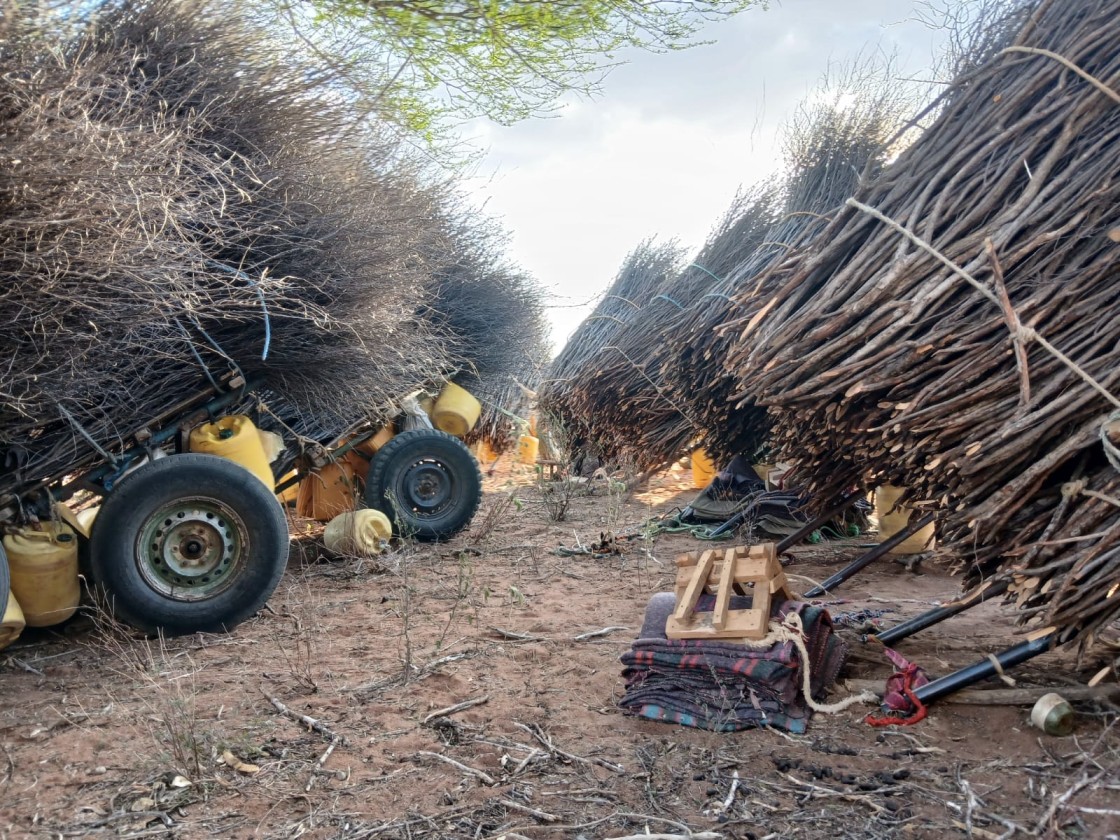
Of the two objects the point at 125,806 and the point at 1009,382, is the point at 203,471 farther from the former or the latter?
the point at 1009,382

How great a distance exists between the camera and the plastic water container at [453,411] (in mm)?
8227

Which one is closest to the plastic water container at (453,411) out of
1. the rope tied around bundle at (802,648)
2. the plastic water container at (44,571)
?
the plastic water container at (44,571)

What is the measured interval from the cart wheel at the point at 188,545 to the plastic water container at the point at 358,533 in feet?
5.92

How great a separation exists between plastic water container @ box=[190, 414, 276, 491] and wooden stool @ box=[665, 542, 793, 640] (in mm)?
2565

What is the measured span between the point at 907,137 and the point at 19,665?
6597 mm

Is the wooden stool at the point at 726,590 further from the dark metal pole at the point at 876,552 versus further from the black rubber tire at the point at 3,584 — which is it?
the black rubber tire at the point at 3,584

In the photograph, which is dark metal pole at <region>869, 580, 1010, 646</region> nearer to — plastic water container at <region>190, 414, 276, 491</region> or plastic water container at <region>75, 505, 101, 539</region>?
plastic water container at <region>190, 414, 276, 491</region>

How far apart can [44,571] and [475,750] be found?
2427 millimetres

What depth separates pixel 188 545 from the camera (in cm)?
468

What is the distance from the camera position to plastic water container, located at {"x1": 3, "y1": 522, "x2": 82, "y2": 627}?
4203mm

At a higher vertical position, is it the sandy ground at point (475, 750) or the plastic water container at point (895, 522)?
the plastic water container at point (895, 522)

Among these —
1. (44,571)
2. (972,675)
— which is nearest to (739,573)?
(972,675)

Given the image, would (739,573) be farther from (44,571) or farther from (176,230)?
(44,571)

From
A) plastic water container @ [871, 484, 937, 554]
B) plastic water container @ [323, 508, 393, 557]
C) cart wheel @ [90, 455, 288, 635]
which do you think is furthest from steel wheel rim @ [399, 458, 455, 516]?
plastic water container @ [871, 484, 937, 554]
